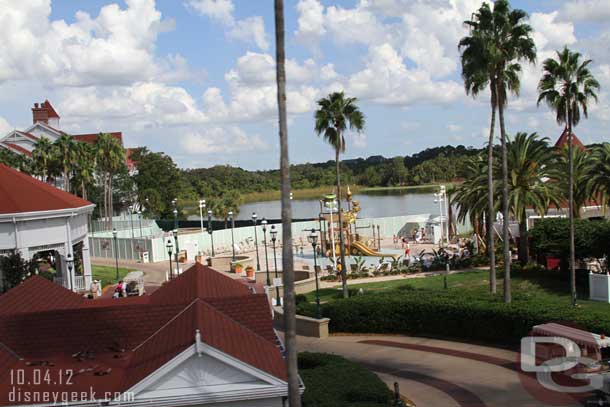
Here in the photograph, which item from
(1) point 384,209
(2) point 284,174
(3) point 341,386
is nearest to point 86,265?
(3) point 341,386

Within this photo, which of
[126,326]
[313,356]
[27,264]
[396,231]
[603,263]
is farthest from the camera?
[396,231]

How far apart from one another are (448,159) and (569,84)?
164630 mm

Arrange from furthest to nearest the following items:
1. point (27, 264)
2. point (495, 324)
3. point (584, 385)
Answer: point (27, 264)
point (495, 324)
point (584, 385)

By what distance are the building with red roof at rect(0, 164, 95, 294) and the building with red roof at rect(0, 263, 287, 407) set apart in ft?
62.0

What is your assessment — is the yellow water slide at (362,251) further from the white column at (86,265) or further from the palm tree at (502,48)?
the palm tree at (502,48)

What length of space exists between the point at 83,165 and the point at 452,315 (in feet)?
170

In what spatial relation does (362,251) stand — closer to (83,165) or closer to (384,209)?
(83,165)

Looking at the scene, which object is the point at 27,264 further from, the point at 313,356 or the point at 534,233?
the point at 534,233

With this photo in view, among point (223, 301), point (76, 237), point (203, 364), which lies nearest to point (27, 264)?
point (76, 237)

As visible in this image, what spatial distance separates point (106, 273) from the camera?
51.7m

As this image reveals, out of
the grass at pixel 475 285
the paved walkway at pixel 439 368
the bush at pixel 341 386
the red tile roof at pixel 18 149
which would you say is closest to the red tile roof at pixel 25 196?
the grass at pixel 475 285

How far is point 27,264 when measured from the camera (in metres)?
34.1

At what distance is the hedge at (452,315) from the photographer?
74.9ft

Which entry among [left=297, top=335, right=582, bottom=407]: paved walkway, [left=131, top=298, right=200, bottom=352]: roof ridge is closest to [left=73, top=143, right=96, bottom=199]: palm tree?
[left=297, top=335, right=582, bottom=407]: paved walkway
